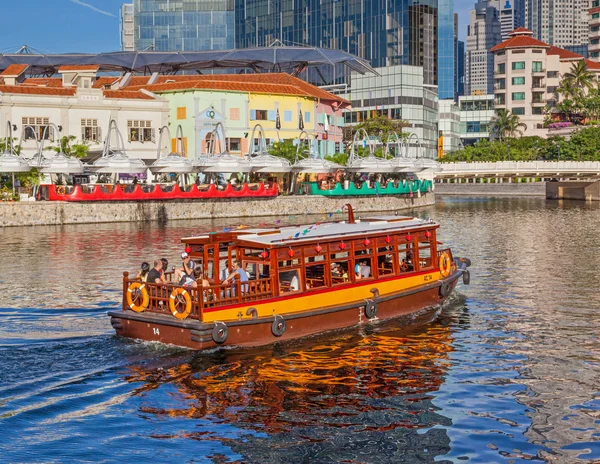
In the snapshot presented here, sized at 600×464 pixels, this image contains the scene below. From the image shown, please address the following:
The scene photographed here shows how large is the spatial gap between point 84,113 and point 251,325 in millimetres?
60334

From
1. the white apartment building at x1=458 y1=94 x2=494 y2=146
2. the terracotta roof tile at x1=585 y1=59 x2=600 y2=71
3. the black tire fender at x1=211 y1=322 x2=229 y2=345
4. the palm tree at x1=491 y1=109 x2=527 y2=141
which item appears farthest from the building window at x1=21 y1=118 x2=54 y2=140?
the white apartment building at x1=458 y1=94 x2=494 y2=146

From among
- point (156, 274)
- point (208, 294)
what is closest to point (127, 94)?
point (156, 274)

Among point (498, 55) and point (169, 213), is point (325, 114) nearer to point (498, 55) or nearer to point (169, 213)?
point (169, 213)

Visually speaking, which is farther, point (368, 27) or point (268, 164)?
point (368, 27)

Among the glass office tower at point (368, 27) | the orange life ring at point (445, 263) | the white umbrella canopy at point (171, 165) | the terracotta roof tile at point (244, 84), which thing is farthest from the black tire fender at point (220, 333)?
the glass office tower at point (368, 27)

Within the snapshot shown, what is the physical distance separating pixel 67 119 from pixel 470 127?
11635 centimetres

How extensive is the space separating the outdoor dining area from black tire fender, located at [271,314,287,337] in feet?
150

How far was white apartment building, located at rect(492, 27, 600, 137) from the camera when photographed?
6319 inches

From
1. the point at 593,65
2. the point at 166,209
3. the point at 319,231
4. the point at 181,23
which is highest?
→ the point at 181,23

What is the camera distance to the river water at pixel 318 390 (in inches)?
689

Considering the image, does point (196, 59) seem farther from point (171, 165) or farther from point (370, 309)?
point (370, 309)

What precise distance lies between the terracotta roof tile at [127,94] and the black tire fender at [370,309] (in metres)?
59.7

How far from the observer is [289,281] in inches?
1050

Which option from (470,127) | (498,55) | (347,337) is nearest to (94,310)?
(347,337)
